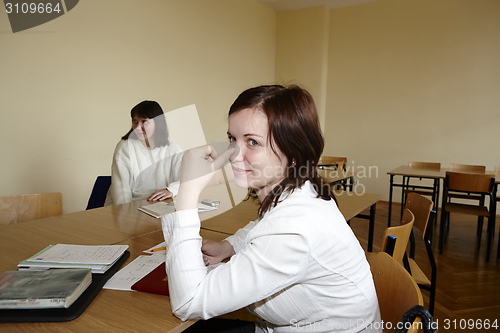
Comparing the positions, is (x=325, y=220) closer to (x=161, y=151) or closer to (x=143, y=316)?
(x=143, y=316)

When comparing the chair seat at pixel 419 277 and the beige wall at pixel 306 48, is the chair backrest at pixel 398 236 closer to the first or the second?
the chair seat at pixel 419 277

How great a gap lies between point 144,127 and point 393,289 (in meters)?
1.71

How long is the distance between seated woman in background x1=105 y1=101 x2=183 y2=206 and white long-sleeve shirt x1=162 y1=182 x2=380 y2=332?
1.21 meters

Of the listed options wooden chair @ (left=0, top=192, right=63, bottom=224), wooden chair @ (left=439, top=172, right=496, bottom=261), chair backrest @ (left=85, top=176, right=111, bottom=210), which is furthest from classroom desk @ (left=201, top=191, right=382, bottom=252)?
wooden chair @ (left=439, top=172, right=496, bottom=261)

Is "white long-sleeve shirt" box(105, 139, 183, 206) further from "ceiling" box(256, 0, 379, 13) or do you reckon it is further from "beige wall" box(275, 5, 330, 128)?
"ceiling" box(256, 0, 379, 13)

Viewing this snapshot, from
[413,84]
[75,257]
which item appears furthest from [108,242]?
[413,84]

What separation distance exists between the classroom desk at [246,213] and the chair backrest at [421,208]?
0.85 ft

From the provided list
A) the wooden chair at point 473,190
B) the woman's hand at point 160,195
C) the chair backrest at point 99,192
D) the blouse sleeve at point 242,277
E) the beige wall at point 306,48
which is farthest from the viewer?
the beige wall at point 306,48

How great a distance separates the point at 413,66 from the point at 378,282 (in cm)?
517

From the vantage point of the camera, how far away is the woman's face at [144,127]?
1868 mm

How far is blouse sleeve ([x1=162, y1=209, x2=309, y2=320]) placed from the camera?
1.98 ft

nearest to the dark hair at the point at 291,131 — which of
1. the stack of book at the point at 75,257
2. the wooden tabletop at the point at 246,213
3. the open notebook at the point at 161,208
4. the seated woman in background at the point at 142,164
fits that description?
the stack of book at the point at 75,257

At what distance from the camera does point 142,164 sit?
78.8 inches

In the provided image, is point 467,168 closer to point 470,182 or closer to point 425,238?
point 470,182
